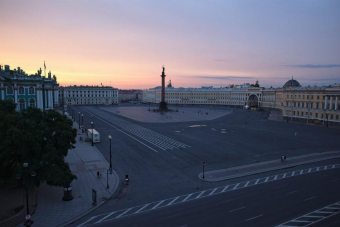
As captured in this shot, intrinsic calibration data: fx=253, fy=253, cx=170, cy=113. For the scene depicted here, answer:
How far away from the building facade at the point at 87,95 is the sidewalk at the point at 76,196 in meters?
154

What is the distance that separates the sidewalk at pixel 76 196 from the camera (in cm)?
1747

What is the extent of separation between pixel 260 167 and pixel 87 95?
167m

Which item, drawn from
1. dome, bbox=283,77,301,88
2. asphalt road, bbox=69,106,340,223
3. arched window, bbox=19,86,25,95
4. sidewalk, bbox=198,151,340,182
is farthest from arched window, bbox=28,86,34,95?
dome, bbox=283,77,301,88

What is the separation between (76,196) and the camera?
2102cm

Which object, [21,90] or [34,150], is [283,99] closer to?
[21,90]

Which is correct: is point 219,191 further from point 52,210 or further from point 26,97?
point 26,97

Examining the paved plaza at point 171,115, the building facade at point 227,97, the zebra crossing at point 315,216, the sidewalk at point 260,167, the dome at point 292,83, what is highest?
the dome at point 292,83

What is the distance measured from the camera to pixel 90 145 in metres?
41.6

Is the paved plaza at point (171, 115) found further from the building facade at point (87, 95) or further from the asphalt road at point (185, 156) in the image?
the building facade at point (87, 95)

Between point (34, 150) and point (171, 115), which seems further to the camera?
point (171, 115)

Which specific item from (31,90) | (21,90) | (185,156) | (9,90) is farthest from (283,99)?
(9,90)

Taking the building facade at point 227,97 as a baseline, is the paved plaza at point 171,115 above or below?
below

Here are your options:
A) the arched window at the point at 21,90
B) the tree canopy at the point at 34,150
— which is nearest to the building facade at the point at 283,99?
the tree canopy at the point at 34,150

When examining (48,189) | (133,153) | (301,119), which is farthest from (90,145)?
(301,119)
